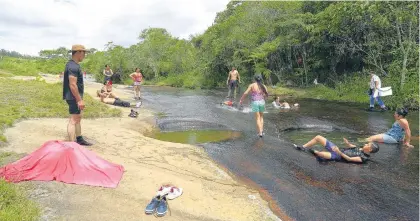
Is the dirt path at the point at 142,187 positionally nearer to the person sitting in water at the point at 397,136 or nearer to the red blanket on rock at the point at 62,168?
the red blanket on rock at the point at 62,168

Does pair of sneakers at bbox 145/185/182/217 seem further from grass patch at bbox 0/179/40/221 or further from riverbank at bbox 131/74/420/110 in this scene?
riverbank at bbox 131/74/420/110

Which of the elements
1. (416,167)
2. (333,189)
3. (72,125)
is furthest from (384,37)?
(72,125)

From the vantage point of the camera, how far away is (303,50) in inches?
1056

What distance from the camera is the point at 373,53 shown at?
21.1m

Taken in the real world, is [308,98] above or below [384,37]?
below

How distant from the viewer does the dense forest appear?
59.4ft

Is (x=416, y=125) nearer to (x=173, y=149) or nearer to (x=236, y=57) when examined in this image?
(x=173, y=149)

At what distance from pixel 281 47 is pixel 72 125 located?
22198 mm

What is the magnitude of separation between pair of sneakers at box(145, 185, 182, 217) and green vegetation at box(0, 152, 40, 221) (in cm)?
152

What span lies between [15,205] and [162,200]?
199 cm

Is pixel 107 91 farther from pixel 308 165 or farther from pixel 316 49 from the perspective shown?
pixel 316 49

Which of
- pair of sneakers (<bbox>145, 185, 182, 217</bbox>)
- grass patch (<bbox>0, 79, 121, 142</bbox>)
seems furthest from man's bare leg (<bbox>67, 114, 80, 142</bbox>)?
pair of sneakers (<bbox>145, 185, 182, 217</bbox>)

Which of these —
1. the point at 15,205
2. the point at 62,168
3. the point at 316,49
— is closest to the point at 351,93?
the point at 316,49

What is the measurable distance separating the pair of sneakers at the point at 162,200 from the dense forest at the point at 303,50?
15.5 m
